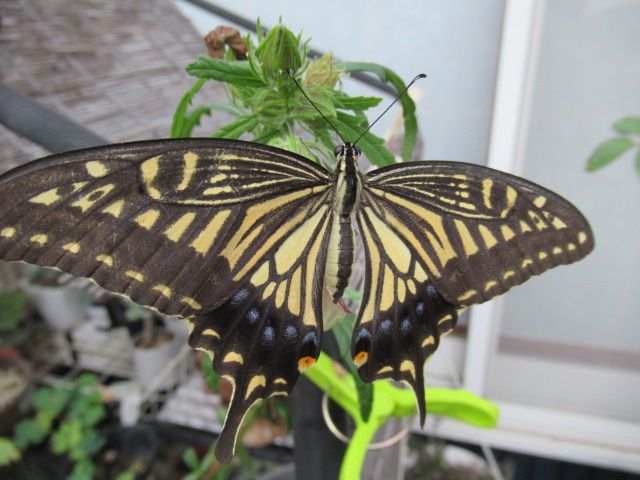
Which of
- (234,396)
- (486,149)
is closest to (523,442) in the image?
(486,149)

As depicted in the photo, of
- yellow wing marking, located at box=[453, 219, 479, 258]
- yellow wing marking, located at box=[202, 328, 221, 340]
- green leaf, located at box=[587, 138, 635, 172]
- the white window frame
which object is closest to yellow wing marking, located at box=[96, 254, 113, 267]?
yellow wing marking, located at box=[202, 328, 221, 340]

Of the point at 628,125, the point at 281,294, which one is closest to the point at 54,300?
the point at 281,294

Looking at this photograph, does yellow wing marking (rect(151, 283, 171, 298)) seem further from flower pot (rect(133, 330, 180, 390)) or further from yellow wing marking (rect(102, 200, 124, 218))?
flower pot (rect(133, 330, 180, 390))

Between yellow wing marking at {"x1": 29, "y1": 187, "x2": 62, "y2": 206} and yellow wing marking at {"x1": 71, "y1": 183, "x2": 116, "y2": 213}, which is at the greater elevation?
yellow wing marking at {"x1": 29, "y1": 187, "x2": 62, "y2": 206}

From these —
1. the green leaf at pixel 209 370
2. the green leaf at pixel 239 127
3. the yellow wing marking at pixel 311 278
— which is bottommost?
the green leaf at pixel 209 370

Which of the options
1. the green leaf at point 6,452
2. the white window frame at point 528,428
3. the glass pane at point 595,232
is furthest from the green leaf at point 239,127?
the green leaf at point 6,452

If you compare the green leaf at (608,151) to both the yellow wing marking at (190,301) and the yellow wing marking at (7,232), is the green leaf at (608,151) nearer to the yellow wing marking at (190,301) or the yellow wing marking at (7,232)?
the yellow wing marking at (190,301)

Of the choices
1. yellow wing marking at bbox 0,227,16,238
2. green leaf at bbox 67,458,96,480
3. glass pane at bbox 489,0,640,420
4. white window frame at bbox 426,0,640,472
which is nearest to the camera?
yellow wing marking at bbox 0,227,16,238
